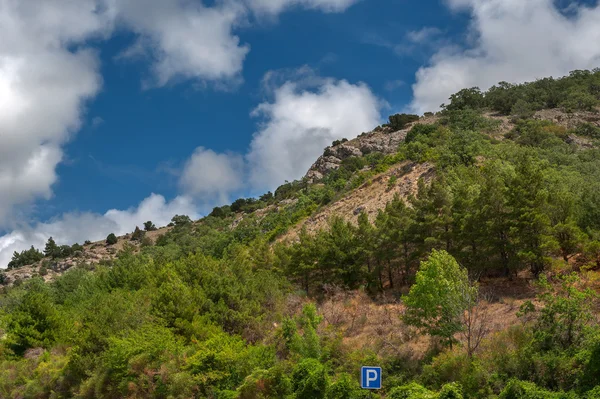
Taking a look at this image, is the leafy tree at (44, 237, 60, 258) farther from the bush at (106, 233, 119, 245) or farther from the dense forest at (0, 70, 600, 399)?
the dense forest at (0, 70, 600, 399)

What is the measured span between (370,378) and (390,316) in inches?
549

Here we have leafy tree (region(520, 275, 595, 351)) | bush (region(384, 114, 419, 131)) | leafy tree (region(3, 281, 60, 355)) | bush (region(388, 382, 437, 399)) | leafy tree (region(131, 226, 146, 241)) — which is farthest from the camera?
leafy tree (region(131, 226, 146, 241))

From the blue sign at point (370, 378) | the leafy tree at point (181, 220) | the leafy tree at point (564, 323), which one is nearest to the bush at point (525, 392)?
the leafy tree at point (564, 323)

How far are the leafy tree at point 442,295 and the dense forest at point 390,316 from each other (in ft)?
0.20

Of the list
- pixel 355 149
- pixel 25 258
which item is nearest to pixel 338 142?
pixel 355 149

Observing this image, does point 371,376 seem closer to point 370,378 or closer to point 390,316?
point 370,378

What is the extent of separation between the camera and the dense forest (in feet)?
53.7

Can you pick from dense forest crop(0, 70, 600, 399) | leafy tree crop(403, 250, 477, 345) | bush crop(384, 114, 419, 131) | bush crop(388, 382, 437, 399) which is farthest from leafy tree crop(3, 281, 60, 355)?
bush crop(384, 114, 419, 131)

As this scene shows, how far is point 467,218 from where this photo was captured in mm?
30391

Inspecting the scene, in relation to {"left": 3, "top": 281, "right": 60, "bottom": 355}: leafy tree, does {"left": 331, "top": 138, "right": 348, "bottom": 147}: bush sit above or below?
above

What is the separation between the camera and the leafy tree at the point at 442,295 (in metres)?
18.7

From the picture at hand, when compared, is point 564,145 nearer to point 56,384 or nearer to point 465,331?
point 465,331

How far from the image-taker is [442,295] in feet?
63.6

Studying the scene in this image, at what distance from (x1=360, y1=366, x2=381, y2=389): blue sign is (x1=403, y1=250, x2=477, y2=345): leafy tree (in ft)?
23.0
